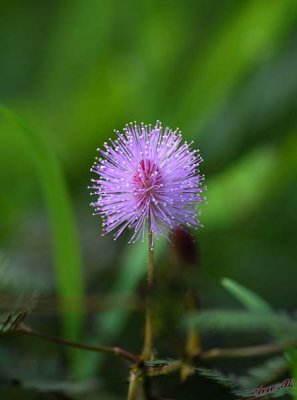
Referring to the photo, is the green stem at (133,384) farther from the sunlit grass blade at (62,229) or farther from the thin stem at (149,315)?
the sunlit grass blade at (62,229)

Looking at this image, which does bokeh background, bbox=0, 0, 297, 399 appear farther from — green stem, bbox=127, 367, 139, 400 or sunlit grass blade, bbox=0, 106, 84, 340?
green stem, bbox=127, 367, 139, 400

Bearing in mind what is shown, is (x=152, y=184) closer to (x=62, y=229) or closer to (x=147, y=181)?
(x=147, y=181)

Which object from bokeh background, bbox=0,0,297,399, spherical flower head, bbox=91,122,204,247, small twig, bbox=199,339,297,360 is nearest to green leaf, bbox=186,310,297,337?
small twig, bbox=199,339,297,360

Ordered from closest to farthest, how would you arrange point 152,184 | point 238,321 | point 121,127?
point 238,321 < point 152,184 < point 121,127

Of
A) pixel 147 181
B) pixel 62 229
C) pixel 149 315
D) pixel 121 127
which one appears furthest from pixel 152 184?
pixel 121 127

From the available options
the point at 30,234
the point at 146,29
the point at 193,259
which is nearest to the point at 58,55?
the point at 146,29

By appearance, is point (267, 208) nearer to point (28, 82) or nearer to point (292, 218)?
point (292, 218)

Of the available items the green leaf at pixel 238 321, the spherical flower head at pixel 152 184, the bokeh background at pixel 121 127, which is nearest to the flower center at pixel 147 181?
the spherical flower head at pixel 152 184
